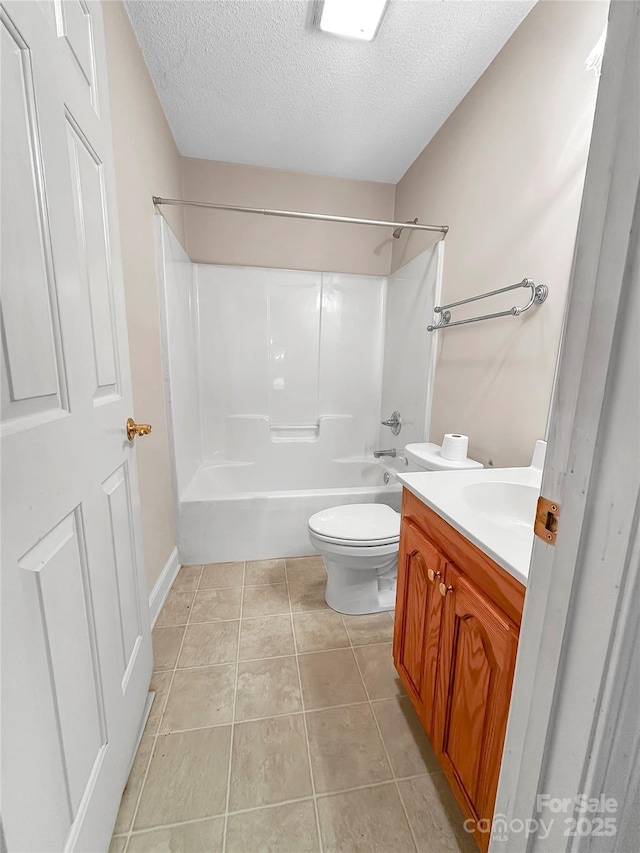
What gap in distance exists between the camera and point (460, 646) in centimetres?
83

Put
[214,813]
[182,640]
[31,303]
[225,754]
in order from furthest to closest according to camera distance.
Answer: [182,640], [225,754], [214,813], [31,303]

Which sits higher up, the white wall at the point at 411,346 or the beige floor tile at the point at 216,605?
the white wall at the point at 411,346

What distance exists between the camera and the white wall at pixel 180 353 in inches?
71.0

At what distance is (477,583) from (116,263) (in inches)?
49.8

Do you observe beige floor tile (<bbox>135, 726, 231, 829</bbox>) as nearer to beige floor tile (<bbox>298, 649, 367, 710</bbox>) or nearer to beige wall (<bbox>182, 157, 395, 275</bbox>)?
beige floor tile (<bbox>298, 649, 367, 710</bbox>)

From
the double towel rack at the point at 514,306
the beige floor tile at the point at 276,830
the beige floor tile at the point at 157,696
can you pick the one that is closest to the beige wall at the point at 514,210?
the double towel rack at the point at 514,306

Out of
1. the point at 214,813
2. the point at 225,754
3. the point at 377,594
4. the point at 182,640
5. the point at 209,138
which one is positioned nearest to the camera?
the point at 214,813

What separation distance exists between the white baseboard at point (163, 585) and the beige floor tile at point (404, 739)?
3.37 feet

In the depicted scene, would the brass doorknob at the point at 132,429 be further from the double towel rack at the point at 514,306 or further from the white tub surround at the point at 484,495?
the double towel rack at the point at 514,306

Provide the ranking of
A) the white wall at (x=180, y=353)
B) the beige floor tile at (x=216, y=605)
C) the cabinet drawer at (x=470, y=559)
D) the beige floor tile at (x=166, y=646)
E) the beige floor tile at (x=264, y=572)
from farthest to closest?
the beige floor tile at (x=264, y=572) < the white wall at (x=180, y=353) < the beige floor tile at (x=216, y=605) < the beige floor tile at (x=166, y=646) < the cabinet drawer at (x=470, y=559)

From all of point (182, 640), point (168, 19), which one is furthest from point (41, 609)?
point (168, 19)

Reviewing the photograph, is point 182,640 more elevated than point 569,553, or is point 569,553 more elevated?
point 569,553

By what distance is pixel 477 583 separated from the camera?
78 cm

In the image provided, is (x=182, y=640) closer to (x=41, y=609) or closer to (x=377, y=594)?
(x=377, y=594)
